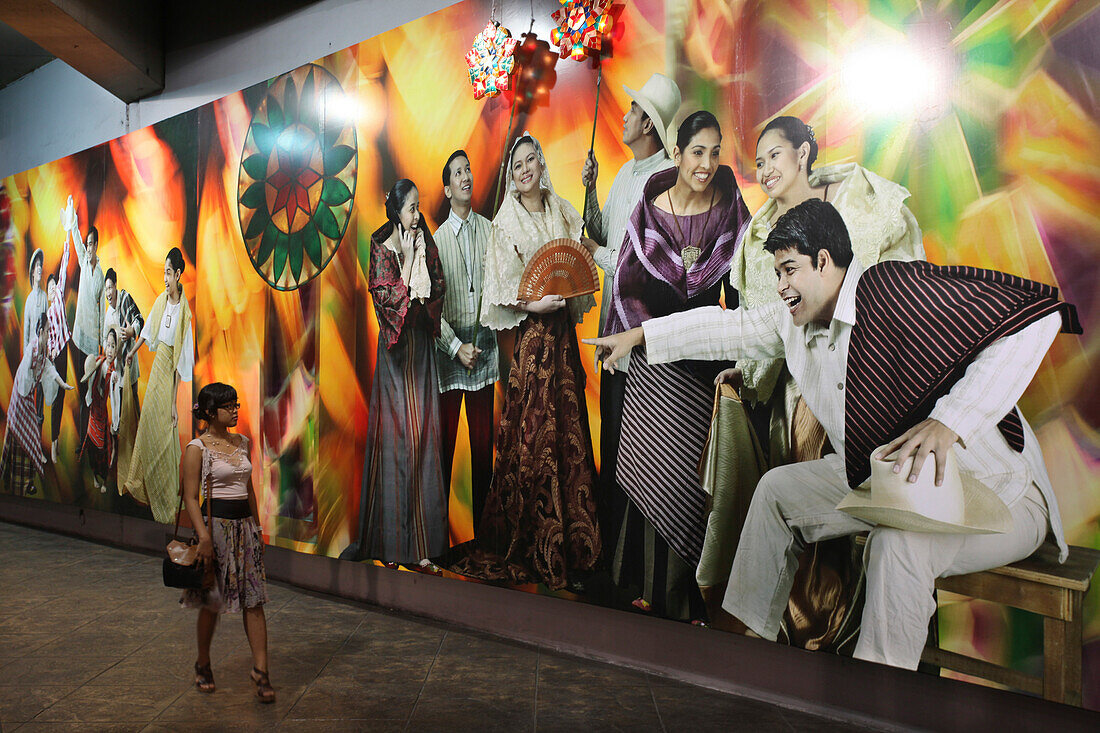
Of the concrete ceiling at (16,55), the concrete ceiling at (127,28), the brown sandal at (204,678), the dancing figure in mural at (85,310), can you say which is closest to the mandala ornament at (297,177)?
the concrete ceiling at (127,28)

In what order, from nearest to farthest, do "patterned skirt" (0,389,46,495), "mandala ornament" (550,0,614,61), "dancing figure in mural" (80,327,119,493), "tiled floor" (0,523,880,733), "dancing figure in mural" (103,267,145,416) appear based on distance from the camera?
1. "tiled floor" (0,523,880,733)
2. "mandala ornament" (550,0,614,61)
3. "dancing figure in mural" (103,267,145,416)
4. "dancing figure in mural" (80,327,119,493)
5. "patterned skirt" (0,389,46,495)

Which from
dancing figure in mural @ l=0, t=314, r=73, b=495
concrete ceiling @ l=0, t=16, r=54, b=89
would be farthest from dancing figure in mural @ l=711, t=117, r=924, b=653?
concrete ceiling @ l=0, t=16, r=54, b=89

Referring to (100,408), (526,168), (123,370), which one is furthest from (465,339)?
(100,408)

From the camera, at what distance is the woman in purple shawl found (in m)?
3.68

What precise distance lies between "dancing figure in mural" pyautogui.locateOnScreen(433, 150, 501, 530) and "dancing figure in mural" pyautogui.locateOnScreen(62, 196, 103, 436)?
14.8 ft

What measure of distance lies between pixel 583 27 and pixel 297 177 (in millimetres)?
2645

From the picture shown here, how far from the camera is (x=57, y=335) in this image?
7879mm

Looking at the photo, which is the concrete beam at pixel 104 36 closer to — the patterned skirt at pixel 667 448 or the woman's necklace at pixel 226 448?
the woman's necklace at pixel 226 448

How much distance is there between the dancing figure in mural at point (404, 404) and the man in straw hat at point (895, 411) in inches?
78.3

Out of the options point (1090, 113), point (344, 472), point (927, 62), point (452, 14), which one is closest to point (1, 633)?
point (344, 472)

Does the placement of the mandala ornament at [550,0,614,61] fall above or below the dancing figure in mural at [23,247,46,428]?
above

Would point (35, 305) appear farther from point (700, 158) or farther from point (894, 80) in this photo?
point (894, 80)

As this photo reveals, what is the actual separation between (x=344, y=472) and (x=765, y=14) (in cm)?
375

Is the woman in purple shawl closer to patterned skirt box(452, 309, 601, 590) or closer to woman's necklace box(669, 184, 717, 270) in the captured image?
woman's necklace box(669, 184, 717, 270)
